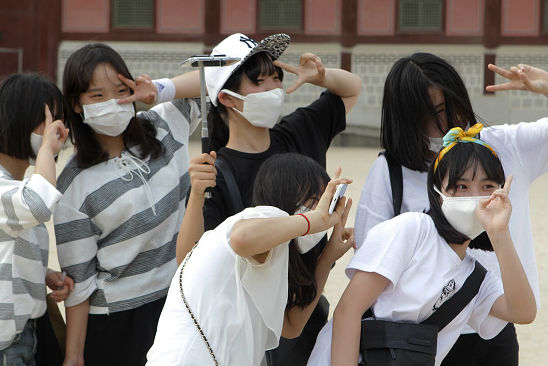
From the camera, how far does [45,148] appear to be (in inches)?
123

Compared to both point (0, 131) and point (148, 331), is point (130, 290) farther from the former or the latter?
point (0, 131)

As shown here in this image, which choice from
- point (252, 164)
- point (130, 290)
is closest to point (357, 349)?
point (252, 164)

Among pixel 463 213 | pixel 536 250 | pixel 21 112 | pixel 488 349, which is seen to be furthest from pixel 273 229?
pixel 536 250

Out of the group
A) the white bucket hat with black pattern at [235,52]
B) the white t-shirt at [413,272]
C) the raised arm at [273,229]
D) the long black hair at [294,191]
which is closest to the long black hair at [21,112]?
the white bucket hat with black pattern at [235,52]

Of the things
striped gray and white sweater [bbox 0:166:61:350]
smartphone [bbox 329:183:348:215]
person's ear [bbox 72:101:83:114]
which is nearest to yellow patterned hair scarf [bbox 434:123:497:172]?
smartphone [bbox 329:183:348:215]

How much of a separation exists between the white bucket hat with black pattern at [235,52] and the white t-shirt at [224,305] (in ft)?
2.67

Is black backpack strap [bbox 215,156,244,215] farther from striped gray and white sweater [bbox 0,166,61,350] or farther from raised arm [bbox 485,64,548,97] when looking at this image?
raised arm [bbox 485,64,548,97]

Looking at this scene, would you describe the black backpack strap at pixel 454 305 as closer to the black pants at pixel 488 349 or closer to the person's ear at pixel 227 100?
the black pants at pixel 488 349

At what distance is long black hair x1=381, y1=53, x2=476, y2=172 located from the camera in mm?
2990

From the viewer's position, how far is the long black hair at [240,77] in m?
3.19

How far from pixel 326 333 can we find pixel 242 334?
348mm

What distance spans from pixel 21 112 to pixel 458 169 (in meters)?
1.66

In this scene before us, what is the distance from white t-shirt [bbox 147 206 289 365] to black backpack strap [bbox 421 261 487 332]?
18.9 inches

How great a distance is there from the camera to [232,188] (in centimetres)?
301
